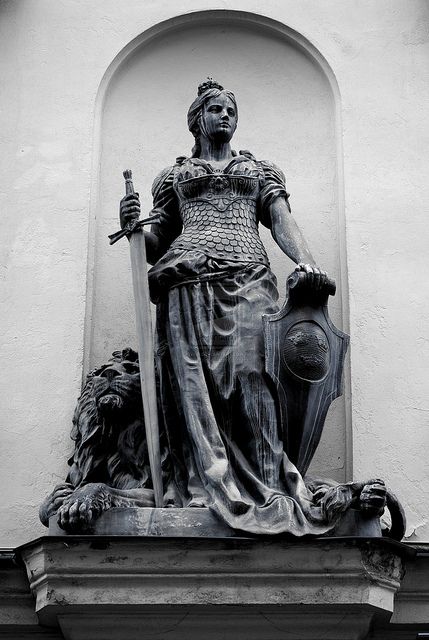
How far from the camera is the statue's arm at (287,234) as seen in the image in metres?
7.11

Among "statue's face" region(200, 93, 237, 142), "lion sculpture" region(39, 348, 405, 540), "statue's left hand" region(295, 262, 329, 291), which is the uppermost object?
"statue's face" region(200, 93, 237, 142)

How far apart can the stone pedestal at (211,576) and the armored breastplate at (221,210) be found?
4.63 ft

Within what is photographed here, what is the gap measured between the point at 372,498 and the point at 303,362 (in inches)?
25.9

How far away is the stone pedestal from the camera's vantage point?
6316mm

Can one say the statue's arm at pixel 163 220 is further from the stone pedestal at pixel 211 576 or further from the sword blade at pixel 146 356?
the stone pedestal at pixel 211 576

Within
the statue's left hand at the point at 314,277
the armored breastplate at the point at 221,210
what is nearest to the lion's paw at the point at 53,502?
the armored breastplate at the point at 221,210

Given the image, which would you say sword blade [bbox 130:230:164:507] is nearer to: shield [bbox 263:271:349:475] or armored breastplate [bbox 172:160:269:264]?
armored breastplate [bbox 172:160:269:264]

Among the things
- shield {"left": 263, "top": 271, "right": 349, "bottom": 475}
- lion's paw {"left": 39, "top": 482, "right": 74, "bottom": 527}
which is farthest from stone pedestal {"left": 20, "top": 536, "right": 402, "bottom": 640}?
shield {"left": 263, "top": 271, "right": 349, "bottom": 475}

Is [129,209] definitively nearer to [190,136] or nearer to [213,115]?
[213,115]

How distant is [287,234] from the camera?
7.21m

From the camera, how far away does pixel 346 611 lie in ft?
20.9

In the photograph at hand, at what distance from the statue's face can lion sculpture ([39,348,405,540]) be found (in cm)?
109

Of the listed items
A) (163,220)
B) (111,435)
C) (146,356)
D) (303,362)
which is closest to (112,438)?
(111,435)

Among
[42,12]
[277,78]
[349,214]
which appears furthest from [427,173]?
[42,12]
